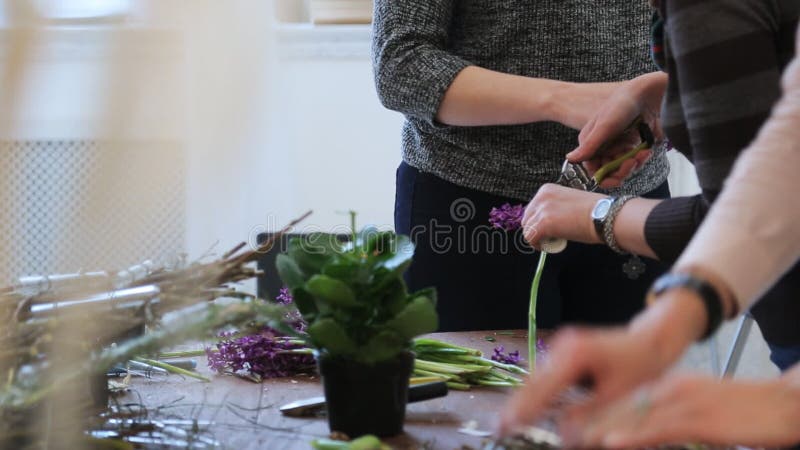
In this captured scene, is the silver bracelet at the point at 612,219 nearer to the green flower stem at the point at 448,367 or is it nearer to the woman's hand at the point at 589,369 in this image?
the green flower stem at the point at 448,367

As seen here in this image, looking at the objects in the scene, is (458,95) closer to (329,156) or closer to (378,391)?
(378,391)

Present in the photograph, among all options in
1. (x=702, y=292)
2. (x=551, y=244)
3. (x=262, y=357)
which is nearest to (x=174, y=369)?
(x=262, y=357)

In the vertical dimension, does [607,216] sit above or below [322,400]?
above

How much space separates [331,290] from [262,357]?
0.31m

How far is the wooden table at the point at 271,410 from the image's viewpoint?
75 cm

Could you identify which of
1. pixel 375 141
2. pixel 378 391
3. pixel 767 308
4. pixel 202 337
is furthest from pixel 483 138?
pixel 375 141

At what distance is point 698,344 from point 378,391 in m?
0.32

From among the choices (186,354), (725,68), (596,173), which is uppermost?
(725,68)

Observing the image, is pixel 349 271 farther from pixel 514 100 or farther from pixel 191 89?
pixel 514 100

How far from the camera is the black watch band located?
0.47 meters

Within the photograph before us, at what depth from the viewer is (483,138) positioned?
133cm

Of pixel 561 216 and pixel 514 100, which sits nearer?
pixel 561 216

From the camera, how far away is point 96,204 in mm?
425

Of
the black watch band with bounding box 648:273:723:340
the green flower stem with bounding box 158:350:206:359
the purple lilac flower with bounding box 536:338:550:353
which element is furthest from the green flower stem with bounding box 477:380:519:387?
the black watch band with bounding box 648:273:723:340
